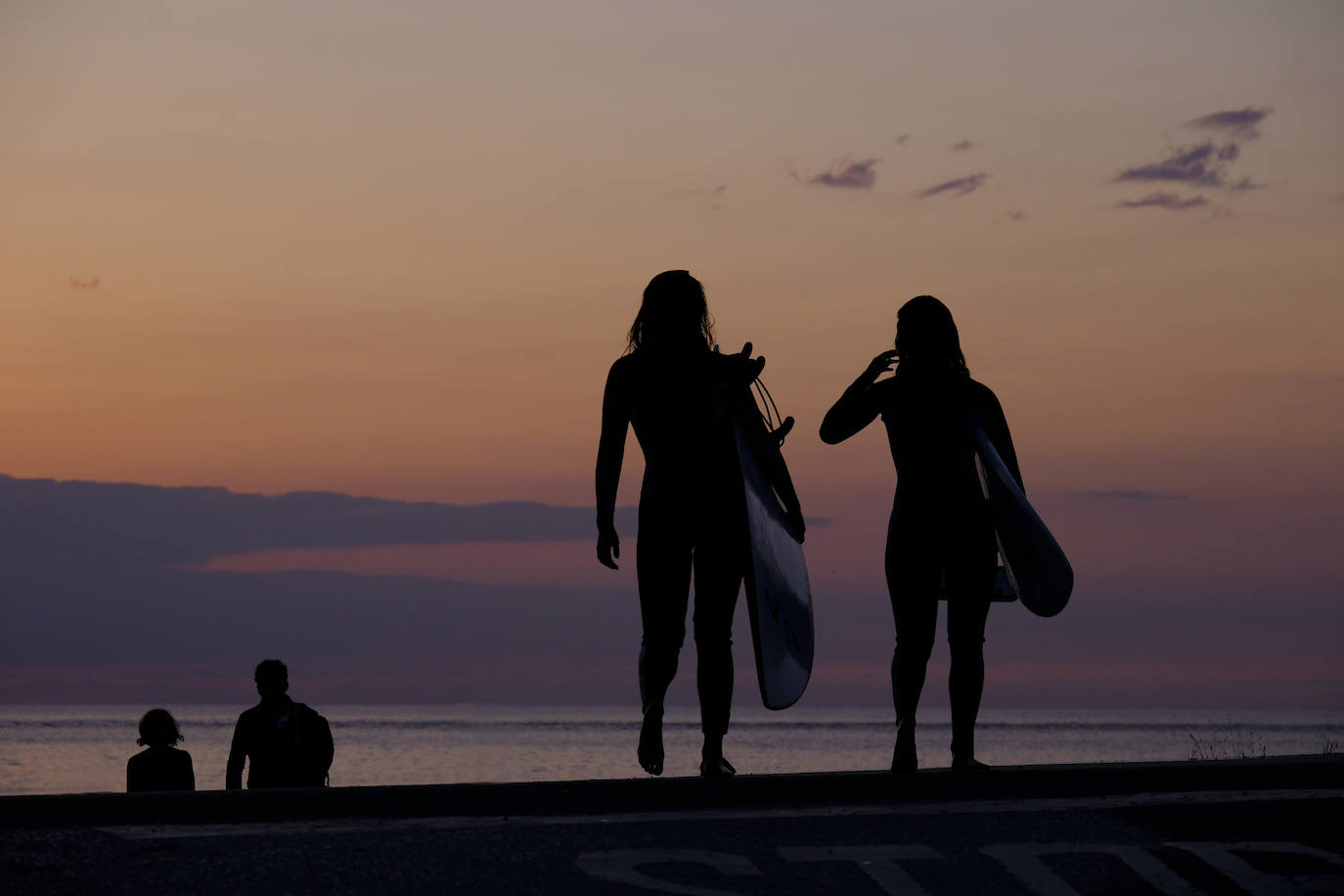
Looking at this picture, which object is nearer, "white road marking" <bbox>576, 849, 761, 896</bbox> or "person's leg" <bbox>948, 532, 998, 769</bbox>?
"white road marking" <bbox>576, 849, 761, 896</bbox>

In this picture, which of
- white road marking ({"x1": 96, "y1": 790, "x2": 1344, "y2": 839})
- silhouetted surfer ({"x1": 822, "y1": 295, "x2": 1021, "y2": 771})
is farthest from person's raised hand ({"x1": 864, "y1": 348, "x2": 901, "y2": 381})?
white road marking ({"x1": 96, "y1": 790, "x2": 1344, "y2": 839})

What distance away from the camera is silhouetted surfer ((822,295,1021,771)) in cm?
736

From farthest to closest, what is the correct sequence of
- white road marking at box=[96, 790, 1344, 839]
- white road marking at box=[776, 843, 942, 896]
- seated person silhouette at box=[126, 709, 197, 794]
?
1. seated person silhouette at box=[126, 709, 197, 794]
2. white road marking at box=[96, 790, 1344, 839]
3. white road marking at box=[776, 843, 942, 896]

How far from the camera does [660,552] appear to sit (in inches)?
286

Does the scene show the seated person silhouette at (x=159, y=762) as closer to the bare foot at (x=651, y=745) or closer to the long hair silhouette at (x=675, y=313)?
the bare foot at (x=651, y=745)

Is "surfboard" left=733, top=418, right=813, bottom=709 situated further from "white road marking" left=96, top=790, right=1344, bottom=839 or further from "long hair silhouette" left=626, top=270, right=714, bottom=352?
"white road marking" left=96, top=790, right=1344, bottom=839

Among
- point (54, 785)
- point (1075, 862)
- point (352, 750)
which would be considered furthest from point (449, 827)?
point (352, 750)

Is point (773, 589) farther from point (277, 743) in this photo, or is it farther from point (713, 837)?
point (277, 743)

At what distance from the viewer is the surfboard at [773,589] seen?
7309 millimetres

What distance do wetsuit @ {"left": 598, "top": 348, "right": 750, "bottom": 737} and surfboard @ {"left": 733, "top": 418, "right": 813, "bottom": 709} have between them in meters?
0.08

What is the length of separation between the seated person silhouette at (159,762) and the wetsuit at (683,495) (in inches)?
108

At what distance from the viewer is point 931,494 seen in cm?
734

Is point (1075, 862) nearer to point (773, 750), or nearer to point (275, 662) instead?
point (275, 662)

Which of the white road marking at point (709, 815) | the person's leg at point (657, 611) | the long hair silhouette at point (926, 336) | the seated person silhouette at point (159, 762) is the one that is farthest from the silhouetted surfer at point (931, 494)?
the seated person silhouette at point (159, 762)
